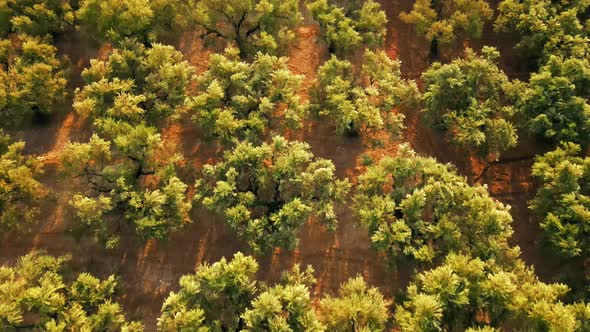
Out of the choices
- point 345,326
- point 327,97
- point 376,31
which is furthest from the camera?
point 376,31

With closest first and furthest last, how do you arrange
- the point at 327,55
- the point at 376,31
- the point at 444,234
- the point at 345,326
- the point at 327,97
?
the point at 345,326 < the point at 444,234 < the point at 327,97 < the point at 376,31 < the point at 327,55

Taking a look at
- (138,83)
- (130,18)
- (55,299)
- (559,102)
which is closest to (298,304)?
(55,299)

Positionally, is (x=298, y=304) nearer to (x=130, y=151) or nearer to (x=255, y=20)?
(x=130, y=151)

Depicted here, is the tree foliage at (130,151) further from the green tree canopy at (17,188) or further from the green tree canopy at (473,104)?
the green tree canopy at (473,104)

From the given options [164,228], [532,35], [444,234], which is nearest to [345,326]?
[444,234]

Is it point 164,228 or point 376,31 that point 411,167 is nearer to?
point 376,31

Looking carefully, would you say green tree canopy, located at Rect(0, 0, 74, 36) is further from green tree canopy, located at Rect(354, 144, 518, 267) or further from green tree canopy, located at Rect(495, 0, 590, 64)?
green tree canopy, located at Rect(495, 0, 590, 64)
